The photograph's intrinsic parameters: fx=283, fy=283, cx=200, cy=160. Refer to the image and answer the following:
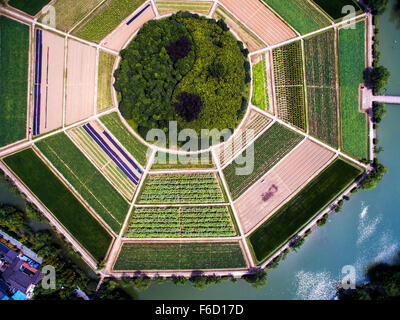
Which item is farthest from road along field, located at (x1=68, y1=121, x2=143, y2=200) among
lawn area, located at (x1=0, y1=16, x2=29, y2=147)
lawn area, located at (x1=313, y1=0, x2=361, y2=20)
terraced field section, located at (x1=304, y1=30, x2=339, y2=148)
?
lawn area, located at (x1=313, y1=0, x2=361, y2=20)

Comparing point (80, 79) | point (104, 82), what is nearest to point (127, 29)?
point (104, 82)

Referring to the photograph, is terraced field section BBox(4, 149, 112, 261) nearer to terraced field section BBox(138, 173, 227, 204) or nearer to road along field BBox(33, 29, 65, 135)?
road along field BBox(33, 29, 65, 135)

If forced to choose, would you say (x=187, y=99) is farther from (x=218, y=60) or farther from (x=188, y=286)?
(x=188, y=286)

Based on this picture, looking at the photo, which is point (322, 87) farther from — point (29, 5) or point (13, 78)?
point (13, 78)

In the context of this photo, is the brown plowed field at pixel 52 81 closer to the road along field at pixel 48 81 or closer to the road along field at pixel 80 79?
the road along field at pixel 48 81

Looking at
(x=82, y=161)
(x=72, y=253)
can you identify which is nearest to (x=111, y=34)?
(x=82, y=161)
